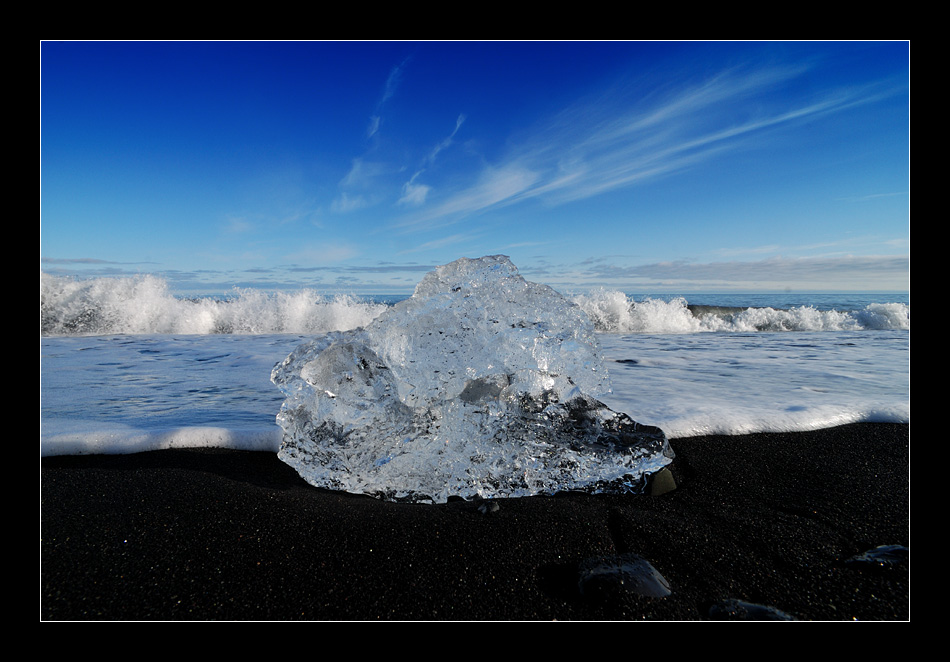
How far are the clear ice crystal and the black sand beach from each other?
0.51 feet

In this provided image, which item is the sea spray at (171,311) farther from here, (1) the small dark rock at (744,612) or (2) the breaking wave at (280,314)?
(1) the small dark rock at (744,612)

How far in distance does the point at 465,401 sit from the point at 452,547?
2.85 feet

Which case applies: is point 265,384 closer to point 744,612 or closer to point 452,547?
point 452,547

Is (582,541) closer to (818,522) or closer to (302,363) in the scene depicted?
(818,522)

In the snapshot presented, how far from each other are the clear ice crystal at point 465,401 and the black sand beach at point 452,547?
16 centimetres

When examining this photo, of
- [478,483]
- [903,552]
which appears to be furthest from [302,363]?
[903,552]

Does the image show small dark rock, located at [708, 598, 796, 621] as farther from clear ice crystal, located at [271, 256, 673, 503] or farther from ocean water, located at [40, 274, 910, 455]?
ocean water, located at [40, 274, 910, 455]

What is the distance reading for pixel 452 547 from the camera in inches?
56.5

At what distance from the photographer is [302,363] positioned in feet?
7.33

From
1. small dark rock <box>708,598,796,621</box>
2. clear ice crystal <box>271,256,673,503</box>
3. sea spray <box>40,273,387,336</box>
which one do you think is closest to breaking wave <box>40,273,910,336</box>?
sea spray <box>40,273,387,336</box>

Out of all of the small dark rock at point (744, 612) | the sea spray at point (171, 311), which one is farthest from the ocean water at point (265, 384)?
the small dark rock at point (744, 612)

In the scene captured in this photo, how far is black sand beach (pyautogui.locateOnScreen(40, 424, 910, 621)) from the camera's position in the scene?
1.18 m

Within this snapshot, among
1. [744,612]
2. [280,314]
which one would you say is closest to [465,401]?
[744,612]
